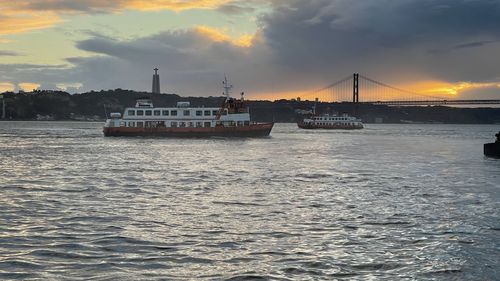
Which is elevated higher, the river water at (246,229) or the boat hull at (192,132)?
the boat hull at (192,132)

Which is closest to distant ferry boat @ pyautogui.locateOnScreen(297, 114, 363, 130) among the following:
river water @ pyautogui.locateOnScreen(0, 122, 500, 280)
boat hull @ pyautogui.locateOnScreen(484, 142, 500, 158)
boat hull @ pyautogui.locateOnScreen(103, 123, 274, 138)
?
boat hull @ pyautogui.locateOnScreen(103, 123, 274, 138)

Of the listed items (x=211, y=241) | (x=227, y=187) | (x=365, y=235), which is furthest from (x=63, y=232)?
(x=227, y=187)

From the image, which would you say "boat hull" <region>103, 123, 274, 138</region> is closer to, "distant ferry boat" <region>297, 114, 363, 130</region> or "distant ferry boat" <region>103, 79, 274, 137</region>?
"distant ferry boat" <region>103, 79, 274, 137</region>

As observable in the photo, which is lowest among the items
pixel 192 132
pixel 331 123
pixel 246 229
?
pixel 246 229

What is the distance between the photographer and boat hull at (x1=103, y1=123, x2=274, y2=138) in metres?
76.1

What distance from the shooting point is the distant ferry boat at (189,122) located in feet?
252

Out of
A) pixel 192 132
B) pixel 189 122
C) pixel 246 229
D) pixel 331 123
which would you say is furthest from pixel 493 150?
pixel 331 123

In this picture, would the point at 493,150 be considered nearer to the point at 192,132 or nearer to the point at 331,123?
the point at 192,132

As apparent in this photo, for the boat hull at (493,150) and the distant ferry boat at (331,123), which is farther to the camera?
the distant ferry boat at (331,123)

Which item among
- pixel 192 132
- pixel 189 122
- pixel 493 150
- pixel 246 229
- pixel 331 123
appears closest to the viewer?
pixel 246 229

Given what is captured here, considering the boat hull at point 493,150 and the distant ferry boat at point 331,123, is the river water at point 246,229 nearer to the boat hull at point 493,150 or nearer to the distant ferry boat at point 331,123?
the boat hull at point 493,150

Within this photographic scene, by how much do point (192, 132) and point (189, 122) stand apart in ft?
6.53

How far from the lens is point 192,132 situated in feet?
256

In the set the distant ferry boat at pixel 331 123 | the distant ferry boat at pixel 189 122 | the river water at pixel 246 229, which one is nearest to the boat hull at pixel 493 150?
the river water at pixel 246 229
